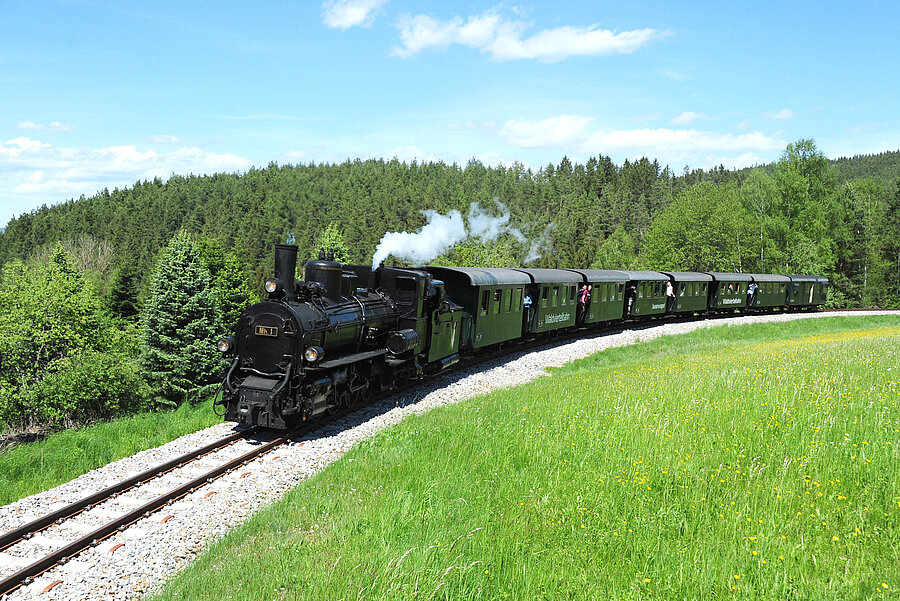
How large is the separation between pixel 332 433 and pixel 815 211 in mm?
53260

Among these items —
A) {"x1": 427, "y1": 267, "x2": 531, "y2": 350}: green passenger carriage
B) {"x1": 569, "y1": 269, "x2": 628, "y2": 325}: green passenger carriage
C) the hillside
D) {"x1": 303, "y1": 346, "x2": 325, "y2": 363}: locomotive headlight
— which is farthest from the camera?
the hillside

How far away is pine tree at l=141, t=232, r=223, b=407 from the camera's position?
92.1 feet

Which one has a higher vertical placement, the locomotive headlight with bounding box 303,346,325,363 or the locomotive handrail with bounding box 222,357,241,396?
the locomotive headlight with bounding box 303,346,325,363

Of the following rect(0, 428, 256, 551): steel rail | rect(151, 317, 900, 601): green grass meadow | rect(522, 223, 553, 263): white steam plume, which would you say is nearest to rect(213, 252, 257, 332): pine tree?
rect(0, 428, 256, 551): steel rail

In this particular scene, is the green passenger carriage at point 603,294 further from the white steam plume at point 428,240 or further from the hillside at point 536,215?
the hillside at point 536,215

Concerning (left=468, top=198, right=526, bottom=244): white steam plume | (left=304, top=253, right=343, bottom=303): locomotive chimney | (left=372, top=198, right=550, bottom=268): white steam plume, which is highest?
(left=468, top=198, right=526, bottom=244): white steam plume

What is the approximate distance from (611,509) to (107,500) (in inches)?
274

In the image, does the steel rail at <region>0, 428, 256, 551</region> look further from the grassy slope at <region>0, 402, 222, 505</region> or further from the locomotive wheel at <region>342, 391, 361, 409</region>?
the locomotive wheel at <region>342, 391, 361, 409</region>

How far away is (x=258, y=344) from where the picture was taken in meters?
11.7

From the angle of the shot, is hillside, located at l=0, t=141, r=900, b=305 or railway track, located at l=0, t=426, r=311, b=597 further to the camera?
hillside, located at l=0, t=141, r=900, b=305

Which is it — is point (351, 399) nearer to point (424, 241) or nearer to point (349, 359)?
point (349, 359)

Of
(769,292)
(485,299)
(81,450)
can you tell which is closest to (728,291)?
(769,292)

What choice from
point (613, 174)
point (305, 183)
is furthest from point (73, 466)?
point (305, 183)

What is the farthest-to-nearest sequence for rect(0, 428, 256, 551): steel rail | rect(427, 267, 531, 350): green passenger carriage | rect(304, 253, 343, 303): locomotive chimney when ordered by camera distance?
rect(427, 267, 531, 350): green passenger carriage, rect(304, 253, 343, 303): locomotive chimney, rect(0, 428, 256, 551): steel rail
